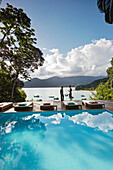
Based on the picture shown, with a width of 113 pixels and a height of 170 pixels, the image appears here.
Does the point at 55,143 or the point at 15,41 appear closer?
the point at 55,143

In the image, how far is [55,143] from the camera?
3.99 metres

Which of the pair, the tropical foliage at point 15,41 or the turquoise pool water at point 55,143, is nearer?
the turquoise pool water at point 55,143

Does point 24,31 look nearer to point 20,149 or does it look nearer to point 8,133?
point 8,133

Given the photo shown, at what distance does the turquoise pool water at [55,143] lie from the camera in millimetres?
2891

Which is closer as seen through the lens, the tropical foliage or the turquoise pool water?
the turquoise pool water

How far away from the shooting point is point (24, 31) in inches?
309

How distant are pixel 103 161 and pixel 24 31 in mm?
8904

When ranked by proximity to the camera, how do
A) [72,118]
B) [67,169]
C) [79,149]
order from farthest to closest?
[72,118] < [79,149] < [67,169]

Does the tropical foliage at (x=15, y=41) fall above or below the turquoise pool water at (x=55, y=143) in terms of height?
above

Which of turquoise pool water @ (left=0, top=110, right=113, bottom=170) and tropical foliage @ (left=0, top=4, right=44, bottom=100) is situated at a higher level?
tropical foliage @ (left=0, top=4, right=44, bottom=100)

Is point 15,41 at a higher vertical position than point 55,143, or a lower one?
higher

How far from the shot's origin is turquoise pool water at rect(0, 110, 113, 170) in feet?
9.48

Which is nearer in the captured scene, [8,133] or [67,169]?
[67,169]

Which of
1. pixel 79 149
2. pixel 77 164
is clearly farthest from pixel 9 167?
pixel 79 149
